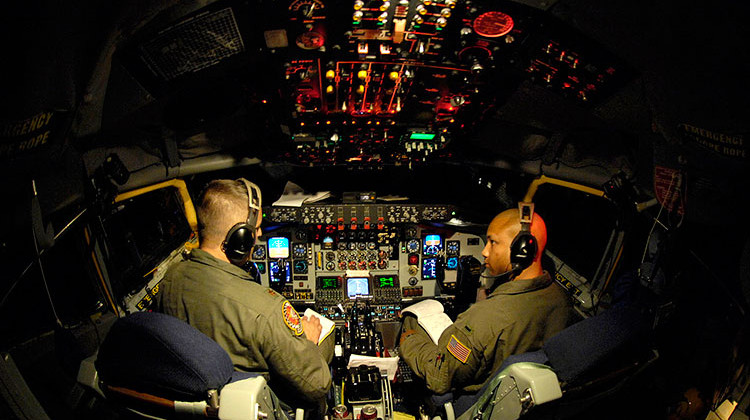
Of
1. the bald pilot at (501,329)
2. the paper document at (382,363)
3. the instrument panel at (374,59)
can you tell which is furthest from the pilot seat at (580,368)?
the paper document at (382,363)

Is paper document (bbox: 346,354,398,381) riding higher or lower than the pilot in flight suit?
lower

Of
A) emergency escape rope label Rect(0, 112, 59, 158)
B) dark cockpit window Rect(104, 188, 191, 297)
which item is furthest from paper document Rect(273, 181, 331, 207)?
emergency escape rope label Rect(0, 112, 59, 158)

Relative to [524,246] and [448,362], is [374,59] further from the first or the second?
[448,362]

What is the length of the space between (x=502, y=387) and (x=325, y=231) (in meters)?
2.30

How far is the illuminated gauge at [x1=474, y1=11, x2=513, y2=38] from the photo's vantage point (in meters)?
1.66

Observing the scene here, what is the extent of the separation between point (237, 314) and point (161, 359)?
422 millimetres

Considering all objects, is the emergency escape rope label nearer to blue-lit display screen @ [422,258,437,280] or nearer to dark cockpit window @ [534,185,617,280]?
blue-lit display screen @ [422,258,437,280]

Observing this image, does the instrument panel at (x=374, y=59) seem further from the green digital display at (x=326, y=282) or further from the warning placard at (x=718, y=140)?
the green digital display at (x=326, y=282)

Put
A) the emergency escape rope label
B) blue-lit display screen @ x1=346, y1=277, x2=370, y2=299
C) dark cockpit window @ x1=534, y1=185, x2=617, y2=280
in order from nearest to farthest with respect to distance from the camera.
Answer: the emergency escape rope label < dark cockpit window @ x1=534, y1=185, x2=617, y2=280 < blue-lit display screen @ x1=346, y1=277, x2=370, y2=299

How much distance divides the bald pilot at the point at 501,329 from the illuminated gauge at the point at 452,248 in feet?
5.16

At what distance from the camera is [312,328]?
2004 mm

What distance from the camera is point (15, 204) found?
55.2 inches

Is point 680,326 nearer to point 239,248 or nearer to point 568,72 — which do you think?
point 568,72

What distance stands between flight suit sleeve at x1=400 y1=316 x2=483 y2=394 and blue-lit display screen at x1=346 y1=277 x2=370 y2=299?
154 cm
